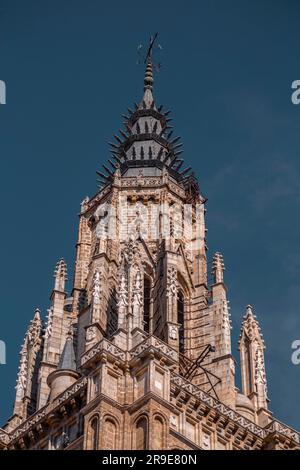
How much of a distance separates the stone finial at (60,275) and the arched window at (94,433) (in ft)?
50.7

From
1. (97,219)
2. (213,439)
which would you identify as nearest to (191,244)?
(97,219)

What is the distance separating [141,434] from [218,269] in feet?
55.2

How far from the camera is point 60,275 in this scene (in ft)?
217

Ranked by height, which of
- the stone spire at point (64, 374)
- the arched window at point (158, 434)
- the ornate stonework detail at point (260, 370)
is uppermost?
the ornate stonework detail at point (260, 370)

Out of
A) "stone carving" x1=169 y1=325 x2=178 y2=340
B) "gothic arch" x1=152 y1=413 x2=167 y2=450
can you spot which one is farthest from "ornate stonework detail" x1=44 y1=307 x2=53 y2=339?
"gothic arch" x1=152 y1=413 x2=167 y2=450

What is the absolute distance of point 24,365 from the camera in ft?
207

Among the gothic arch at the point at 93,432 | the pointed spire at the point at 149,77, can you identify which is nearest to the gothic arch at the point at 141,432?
the gothic arch at the point at 93,432

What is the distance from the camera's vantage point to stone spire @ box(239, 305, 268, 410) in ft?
199

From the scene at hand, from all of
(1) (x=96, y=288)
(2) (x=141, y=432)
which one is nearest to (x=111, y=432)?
(2) (x=141, y=432)

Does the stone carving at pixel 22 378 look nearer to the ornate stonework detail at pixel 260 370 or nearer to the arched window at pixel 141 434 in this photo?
the ornate stonework detail at pixel 260 370

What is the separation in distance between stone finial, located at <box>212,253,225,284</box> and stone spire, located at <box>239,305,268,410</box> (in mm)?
1872

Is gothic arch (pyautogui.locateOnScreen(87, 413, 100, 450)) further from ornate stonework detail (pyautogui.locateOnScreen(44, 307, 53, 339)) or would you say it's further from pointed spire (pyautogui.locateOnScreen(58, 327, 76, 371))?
ornate stonework detail (pyautogui.locateOnScreen(44, 307, 53, 339))

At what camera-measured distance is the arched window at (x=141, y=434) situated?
49.8 metres
